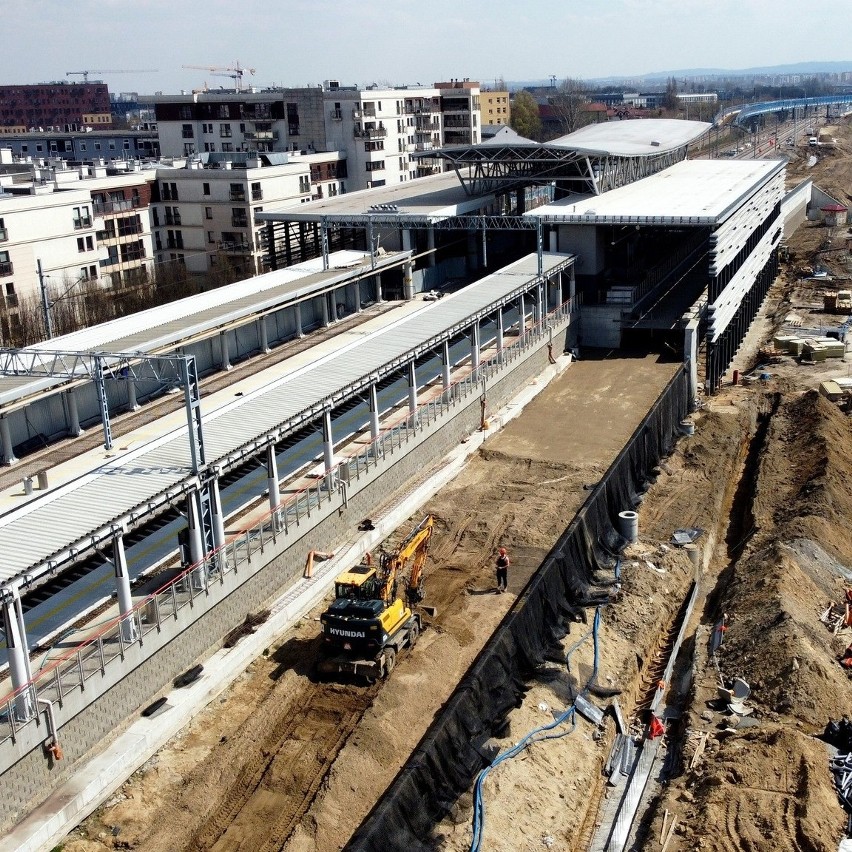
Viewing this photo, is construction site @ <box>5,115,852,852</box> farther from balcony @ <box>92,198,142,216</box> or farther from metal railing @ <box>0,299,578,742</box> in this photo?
balcony @ <box>92,198,142,216</box>

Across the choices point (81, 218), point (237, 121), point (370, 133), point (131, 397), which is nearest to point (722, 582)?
point (131, 397)

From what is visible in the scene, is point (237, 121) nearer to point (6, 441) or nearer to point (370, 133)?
point (370, 133)

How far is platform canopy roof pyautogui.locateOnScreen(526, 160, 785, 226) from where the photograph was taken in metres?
43.3

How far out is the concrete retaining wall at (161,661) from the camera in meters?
16.2

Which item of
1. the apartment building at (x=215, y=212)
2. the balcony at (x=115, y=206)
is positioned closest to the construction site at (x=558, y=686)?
the balcony at (x=115, y=206)

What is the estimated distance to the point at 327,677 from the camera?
20156 mm

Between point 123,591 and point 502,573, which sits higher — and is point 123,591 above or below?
above

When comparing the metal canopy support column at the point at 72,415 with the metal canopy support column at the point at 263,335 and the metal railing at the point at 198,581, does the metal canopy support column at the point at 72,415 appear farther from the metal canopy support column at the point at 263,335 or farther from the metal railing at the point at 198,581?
the metal canopy support column at the point at 263,335

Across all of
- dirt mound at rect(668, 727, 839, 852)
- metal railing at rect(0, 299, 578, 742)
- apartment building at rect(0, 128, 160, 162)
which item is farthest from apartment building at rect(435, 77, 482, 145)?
dirt mound at rect(668, 727, 839, 852)

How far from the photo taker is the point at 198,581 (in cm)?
2042

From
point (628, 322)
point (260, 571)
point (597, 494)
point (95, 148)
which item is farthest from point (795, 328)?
point (95, 148)

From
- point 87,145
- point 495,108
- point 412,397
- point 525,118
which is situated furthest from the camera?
point 525,118

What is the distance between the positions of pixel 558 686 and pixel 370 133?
202 feet

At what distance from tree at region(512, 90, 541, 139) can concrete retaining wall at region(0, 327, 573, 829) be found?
11529 centimetres
